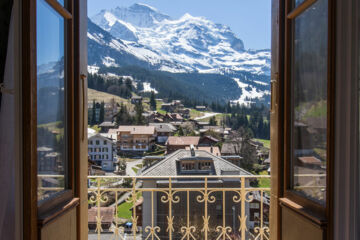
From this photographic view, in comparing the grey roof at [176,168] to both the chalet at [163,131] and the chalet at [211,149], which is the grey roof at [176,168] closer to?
the chalet at [211,149]

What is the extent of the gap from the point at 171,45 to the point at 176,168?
3.15 meters

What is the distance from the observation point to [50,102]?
5.07 feet

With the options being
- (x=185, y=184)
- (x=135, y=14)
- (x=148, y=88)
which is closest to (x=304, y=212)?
(x=185, y=184)

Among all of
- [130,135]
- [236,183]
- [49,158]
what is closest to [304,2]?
[49,158]

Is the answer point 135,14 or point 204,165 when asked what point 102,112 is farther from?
point 135,14

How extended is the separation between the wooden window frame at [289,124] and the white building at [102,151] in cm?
275

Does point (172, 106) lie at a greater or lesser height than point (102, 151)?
greater

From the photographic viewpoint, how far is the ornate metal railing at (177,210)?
3025mm

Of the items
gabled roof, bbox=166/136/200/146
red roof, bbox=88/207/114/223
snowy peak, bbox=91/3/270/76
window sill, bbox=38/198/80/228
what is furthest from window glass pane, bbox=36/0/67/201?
snowy peak, bbox=91/3/270/76

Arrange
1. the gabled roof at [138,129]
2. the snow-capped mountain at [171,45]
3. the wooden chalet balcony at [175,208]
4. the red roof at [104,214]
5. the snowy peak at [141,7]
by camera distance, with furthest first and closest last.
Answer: the snowy peak at [141,7] → the snow-capped mountain at [171,45] → the gabled roof at [138,129] → the red roof at [104,214] → the wooden chalet balcony at [175,208]

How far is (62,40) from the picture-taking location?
167 centimetres

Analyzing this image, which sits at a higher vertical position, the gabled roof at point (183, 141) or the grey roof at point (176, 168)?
the gabled roof at point (183, 141)
